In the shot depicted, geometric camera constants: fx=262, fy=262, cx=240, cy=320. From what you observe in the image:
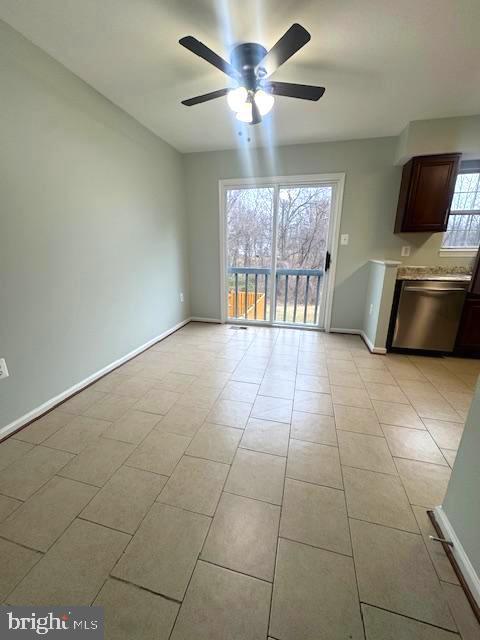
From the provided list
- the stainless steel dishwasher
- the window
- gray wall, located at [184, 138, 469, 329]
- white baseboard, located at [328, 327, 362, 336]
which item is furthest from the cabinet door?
white baseboard, located at [328, 327, 362, 336]

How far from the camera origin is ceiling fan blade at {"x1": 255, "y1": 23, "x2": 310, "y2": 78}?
1.25 m

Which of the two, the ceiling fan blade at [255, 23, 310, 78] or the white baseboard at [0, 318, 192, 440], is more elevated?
the ceiling fan blade at [255, 23, 310, 78]

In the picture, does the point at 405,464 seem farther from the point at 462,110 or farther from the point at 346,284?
the point at 462,110

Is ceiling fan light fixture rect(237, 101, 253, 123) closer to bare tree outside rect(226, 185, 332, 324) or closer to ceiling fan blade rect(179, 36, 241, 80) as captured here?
ceiling fan blade rect(179, 36, 241, 80)

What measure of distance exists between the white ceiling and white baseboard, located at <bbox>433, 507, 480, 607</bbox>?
8.27ft

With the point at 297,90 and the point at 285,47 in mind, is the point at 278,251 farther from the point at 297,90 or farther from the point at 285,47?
the point at 285,47

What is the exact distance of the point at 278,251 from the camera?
374cm

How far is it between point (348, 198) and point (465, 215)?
4.27 feet

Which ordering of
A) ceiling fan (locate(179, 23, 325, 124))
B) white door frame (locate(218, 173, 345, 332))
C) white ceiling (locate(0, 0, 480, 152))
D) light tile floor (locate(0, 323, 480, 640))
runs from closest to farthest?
light tile floor (locate(0, 323, 480, 640)), white ceiling (locate(0, 0, 480, 152)), ceiling fan (locate(179, 23, 325, 124)), white door frame (locate(218, 173, 345, 332))

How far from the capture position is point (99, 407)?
201cm

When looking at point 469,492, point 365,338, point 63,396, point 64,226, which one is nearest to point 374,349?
point 365,338

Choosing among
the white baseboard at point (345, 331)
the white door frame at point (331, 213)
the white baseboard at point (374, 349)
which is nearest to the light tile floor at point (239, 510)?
the white baseboard at point (374, 349)

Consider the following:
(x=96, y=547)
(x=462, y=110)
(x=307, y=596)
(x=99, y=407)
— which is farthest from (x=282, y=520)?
(x=462, y=110)

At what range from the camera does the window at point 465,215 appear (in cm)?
296
